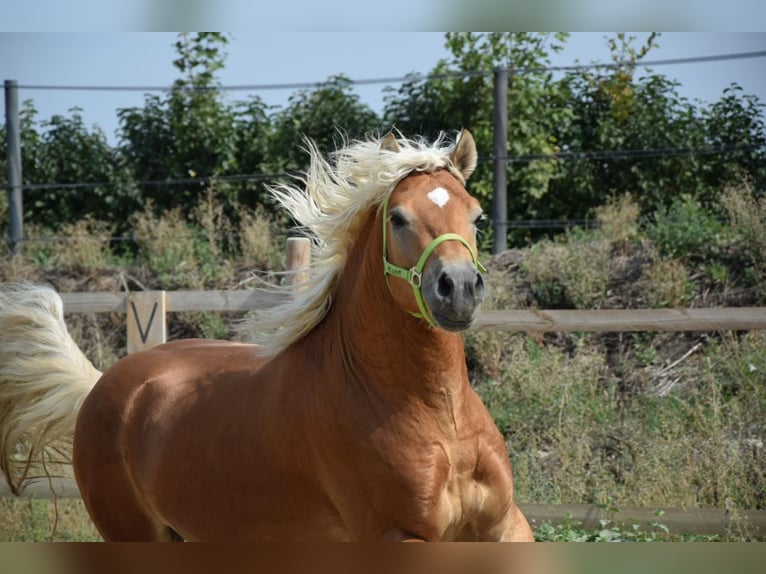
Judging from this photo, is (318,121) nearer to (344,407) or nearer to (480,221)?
(480,221)

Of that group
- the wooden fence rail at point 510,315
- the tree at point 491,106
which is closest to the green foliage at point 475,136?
the tree at point 491,106

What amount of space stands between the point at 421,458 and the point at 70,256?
28.7 ft

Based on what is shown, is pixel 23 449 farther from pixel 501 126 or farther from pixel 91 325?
pixel 501 126

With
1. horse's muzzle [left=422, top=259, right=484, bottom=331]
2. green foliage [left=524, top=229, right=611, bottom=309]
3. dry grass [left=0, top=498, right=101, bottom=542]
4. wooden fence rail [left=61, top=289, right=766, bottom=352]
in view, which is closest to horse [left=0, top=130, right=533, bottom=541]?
horse's muzzle [left=422, top=259, right=484, bottom=331]

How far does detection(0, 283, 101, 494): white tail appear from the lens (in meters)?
4.64

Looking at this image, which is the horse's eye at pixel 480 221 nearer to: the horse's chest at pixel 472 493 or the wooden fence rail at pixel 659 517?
the horse's chest at pixel 472 493

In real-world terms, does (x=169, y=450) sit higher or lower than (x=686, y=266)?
lower

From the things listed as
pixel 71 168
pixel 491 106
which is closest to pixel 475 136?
pixel 491 106

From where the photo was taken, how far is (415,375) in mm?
3043

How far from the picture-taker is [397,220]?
307 centimetres

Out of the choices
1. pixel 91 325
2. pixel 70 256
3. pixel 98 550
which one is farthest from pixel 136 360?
pixel 70 256

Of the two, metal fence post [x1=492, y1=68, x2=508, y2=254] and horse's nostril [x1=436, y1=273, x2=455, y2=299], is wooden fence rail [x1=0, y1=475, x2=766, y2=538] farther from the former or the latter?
metal fence post [x1=492, y1=68, x2=508, y2=254]

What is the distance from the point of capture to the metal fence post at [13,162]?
10086 millimetres

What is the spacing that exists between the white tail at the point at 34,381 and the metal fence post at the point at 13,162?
237 inches
